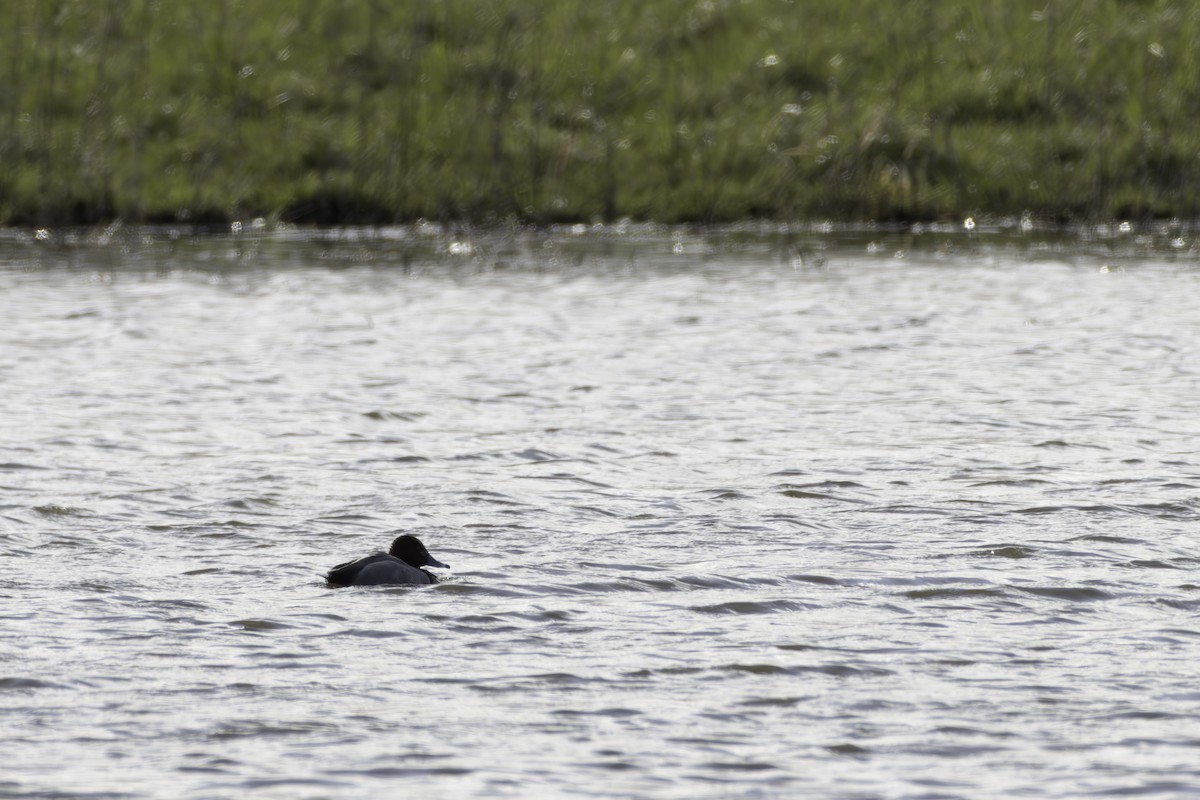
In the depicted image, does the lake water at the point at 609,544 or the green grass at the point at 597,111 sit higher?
the green grass at the point at 597,111

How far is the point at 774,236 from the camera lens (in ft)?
74.9

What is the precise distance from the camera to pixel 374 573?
785 centimetres

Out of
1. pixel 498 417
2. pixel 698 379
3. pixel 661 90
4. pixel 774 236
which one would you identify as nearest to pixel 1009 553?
pixel 498 417

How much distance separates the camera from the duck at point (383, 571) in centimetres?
785

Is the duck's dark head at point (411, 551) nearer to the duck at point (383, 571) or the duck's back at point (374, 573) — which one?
the duck at point (383, 571)

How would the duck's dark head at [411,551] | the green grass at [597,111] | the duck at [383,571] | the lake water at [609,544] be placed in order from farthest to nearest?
the green grass at [597,111]
the duck's dark head at [411,551]
the duck at [383,571]
the lake water at [609,544]

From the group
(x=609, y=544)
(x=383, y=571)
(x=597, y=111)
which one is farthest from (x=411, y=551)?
(x=597, y=111)

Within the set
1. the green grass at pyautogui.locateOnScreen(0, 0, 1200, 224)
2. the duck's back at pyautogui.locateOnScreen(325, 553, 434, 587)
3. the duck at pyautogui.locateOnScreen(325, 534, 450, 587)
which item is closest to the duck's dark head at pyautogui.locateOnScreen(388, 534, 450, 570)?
the duck at pyautogui.locateOnScreen(325, 534, 450, 587)

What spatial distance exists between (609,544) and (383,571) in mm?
1285

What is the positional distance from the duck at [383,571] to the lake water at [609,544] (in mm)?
66

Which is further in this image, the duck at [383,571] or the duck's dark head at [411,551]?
the duck's dark head at [411,551]

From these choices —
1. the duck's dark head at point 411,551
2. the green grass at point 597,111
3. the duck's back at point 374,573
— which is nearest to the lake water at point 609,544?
the duck's back at point 374,573

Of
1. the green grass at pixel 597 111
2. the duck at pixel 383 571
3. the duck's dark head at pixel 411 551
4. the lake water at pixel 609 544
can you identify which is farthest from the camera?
the green grass at pixel 597 111

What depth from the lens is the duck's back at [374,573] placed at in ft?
25.7
